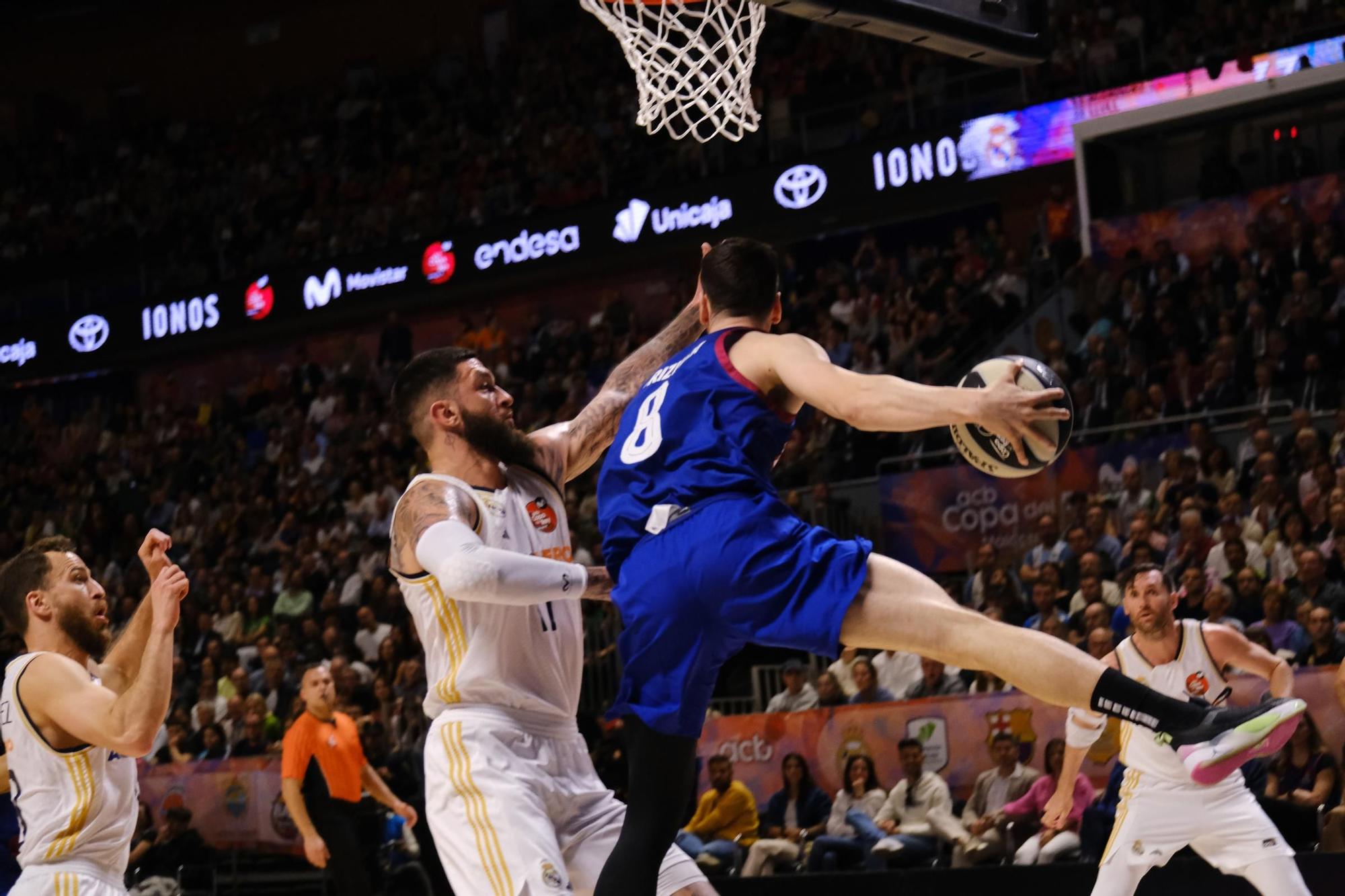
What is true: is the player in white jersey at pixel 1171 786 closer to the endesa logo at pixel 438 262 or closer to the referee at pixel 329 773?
the referee at pixel 329 773

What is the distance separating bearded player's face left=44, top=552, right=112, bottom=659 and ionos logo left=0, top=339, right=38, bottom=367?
19902 mm

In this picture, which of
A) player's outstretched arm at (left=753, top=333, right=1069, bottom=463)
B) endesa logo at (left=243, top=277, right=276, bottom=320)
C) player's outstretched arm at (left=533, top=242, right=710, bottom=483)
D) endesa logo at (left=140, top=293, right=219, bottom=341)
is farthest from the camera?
endesa logo at (left=140, top=293, right=219, bottom=341)

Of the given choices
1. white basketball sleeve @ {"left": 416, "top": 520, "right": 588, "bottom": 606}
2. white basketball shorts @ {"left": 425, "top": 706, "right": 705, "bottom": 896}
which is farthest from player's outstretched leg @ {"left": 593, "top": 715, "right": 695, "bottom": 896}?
white basketball sleeve @ {"left": 416, "top": 520, "right": 588, "bottom": 606}

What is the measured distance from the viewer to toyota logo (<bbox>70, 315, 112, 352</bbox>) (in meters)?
22.7

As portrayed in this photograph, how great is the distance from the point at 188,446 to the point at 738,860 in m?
14.1

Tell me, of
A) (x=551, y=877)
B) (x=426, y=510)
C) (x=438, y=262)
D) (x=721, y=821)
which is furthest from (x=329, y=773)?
(x=438, y=262)

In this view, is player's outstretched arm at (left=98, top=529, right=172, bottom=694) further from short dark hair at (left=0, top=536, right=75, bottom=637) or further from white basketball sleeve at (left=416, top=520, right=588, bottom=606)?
white basketball sleeve at (left=416, top=520, right=588, bottom=606)

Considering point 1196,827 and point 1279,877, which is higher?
point 1196,827

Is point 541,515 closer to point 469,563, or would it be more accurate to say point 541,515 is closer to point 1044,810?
point 469,563

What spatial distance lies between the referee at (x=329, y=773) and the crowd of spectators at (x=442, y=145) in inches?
401

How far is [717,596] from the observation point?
3.90 m

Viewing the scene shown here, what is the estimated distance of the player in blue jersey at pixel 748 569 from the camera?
12.0 feet

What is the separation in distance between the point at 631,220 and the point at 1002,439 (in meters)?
15.3

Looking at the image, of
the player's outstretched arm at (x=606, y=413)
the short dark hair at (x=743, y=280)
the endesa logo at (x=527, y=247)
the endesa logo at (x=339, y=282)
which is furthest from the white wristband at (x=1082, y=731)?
the endesa logo at (x=339, y=282)
